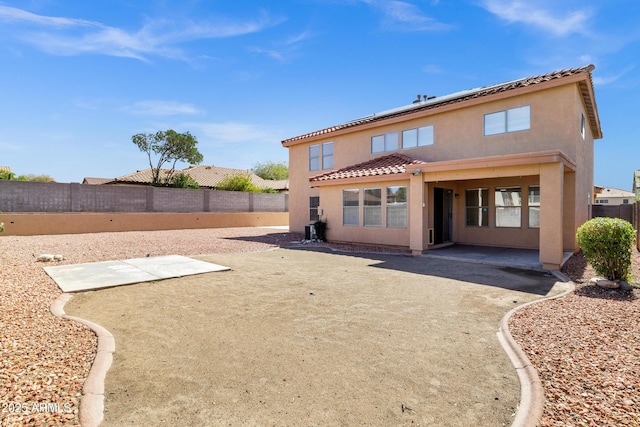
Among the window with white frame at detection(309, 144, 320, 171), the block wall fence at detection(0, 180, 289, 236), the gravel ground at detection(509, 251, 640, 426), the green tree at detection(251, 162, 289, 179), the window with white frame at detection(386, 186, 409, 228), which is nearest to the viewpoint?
the gravel ground at detection(509, 251, 640, 426)

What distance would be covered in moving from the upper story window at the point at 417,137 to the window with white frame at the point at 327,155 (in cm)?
479

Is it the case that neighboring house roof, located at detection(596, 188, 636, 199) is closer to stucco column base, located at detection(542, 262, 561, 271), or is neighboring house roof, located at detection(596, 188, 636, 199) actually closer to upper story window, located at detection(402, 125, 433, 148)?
upper story window, located at detection(402, 125, 433, 148)

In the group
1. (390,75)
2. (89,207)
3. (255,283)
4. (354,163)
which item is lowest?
(255,283)

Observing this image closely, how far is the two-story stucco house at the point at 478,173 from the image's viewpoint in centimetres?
1067

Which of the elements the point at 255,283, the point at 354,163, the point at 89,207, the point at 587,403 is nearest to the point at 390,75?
the point at 354,163

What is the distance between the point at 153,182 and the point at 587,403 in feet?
129

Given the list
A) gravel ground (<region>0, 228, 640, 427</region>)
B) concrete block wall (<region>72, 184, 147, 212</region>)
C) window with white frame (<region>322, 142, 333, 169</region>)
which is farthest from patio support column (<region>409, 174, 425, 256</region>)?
concrete block wall (<region>72, 184, 147, 212</region>)

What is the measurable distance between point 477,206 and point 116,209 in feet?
73.9

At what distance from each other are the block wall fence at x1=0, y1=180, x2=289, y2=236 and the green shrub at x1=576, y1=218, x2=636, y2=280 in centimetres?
2417

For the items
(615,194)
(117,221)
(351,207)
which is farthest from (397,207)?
(615,194)

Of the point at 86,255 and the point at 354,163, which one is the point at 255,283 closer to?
the point at 86,255

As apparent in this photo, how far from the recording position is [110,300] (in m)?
6.41

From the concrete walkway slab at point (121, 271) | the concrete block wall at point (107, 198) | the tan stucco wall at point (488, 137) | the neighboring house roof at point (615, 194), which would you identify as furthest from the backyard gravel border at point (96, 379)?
the neighboring house roof at point (615, 194)

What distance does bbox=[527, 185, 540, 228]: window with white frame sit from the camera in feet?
43.0
